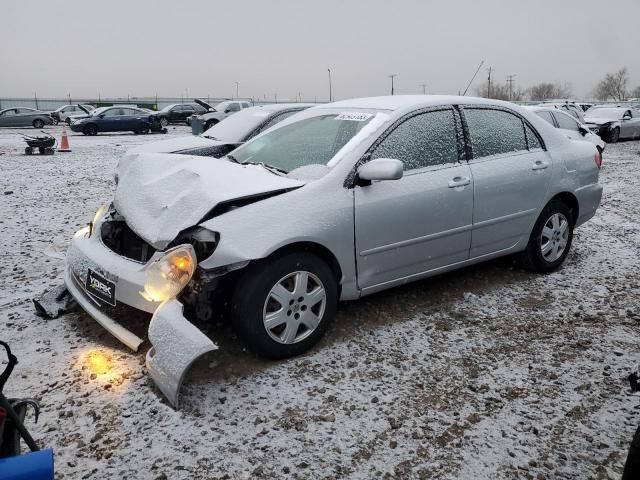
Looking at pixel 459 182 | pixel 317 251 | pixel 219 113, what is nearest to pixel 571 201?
pixel 459 182

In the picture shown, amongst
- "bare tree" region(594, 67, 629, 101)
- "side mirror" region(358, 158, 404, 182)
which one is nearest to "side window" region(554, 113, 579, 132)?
"side mirror" region(358, 158, 404, 182)

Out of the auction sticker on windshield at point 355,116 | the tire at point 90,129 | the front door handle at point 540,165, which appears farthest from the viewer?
the tire at point 90,129

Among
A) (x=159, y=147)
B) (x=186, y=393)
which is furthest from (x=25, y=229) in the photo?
(x=186, y=393)

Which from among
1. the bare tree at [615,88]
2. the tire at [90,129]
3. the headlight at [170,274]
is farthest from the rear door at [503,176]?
the bare tree at [615,88]

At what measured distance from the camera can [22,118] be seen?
28.2 meters

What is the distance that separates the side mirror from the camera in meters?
3.27

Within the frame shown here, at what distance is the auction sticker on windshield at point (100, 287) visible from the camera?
10.4ft

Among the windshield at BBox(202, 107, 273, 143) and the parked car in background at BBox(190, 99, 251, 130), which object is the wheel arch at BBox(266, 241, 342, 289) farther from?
the parked car in background at BBox(190, 99, 251, 130)

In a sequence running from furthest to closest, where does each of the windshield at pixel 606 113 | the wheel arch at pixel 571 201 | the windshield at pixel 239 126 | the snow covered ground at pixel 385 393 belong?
the windshield at pixel 606 113 < the windshield at pixel 239 126 < the wheel arch at pixel 571 201 < the snow covered ground at pixel 385 393

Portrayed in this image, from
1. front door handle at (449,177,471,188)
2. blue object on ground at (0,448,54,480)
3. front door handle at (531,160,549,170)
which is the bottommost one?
blue object on ground at (0,448,54,480)

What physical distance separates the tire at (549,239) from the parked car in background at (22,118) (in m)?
30.2

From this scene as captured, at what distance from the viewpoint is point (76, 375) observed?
3061 millimetres

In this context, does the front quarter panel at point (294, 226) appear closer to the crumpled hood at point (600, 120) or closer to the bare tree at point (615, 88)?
the crumpled hood at point (600, 120)

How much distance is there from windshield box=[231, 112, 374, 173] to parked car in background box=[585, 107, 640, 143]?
18.5 metres
